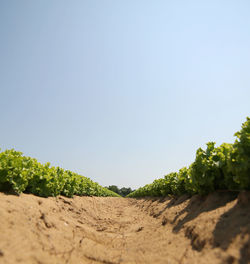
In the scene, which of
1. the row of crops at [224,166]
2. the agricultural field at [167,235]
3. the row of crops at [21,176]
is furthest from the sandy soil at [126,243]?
the row of crops at [21,176]

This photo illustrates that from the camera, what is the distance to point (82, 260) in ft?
12.4

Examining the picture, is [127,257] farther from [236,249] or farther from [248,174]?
[248,174]

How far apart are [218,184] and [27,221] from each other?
5.47 m

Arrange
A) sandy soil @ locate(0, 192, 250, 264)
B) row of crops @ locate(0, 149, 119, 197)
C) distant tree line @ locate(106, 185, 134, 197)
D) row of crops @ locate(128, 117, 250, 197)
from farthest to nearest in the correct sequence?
distant tree line @ locate(106, 185, 134, 197), row of crops @ locate(0, 149, 119, 197), row of crops @ locate(128, 117, 250, 197), sandy soil @ locate(0, 192, 250, 264)

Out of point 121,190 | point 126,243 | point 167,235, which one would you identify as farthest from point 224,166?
point 121,190

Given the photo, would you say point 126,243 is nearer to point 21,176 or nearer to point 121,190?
point 21,176

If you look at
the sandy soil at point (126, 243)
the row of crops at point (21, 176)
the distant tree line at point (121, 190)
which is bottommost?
the distant tree line at point (121, 190)

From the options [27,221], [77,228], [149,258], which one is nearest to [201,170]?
[149,258]

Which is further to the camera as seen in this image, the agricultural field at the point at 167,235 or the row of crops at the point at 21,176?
the row of crops at the point at 21,176

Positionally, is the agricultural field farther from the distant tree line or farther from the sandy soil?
the distant tree line

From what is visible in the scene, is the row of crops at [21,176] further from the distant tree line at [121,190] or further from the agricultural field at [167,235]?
the distant tree line at [121,190]

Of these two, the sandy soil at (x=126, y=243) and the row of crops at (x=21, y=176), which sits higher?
the row of crops at (x=21, y=176)

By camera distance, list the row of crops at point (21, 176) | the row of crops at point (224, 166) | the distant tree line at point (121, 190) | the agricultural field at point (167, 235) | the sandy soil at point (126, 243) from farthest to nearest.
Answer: the distant tree line at point (121, 190), the row of crops at point (21, 176), the row of crops at point (224, 166), the agricultural field at point (167, 235), the sandy soil at point (126, 243)

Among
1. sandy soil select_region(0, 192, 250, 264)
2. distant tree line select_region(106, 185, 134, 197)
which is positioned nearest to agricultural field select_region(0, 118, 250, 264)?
sandy soil select_region(0, 192, 250, 264)
